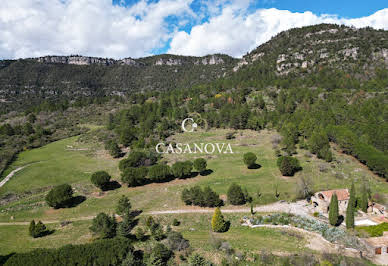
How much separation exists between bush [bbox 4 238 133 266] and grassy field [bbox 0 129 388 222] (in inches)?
568

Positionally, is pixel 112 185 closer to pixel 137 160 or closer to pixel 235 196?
pixel 137 160

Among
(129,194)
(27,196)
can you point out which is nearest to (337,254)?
(129,194)

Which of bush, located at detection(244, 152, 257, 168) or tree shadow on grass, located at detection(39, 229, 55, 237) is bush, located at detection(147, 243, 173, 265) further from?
bush, located at detection(244, 152, 257, 168)

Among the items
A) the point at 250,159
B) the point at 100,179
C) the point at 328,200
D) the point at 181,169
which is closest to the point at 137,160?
the point at 100,179

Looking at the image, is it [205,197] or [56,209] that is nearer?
[205,197]

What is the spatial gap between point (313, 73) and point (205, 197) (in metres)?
114

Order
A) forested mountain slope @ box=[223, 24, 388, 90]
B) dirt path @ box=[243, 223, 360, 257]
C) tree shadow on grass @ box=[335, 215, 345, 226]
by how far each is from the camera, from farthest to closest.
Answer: forested mountain slope @ box=[223, 24, 388, 90] < tree shadow on grass @ box=[335, 215, 345, 226] < dirt path @ box=[243, 223, 360, 257]

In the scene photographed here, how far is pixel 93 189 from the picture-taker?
47375mm

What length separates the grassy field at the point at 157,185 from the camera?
39969 mm

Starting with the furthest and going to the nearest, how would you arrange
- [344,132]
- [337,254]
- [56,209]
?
1. [344,132]
2. [56,209]
3. [337,254]

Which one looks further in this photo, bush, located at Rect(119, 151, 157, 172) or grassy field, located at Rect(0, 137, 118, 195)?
bush, located at Rect(119, 151, 157, 172)

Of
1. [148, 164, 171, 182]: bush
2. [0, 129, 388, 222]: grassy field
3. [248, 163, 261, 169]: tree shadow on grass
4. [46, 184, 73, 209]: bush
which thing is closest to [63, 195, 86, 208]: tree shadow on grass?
[46, 184, 73, 209]: bush

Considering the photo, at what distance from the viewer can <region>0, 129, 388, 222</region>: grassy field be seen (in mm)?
39969

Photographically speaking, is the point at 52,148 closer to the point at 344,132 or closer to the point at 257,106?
the point at 257,106
